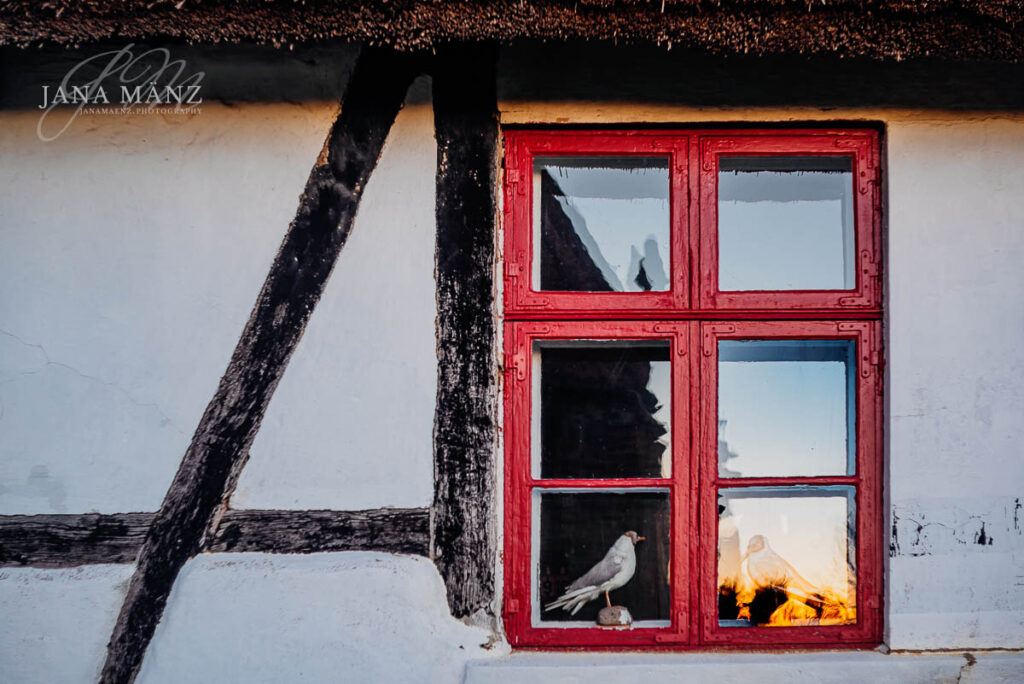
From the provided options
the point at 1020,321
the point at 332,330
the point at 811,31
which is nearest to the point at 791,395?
the point at 1020,321

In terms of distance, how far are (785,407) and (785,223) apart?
592 millimetres

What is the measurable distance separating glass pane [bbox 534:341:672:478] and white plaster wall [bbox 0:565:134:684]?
4.30ft

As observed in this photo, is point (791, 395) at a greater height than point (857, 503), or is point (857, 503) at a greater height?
point (791, 395)

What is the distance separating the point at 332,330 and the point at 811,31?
1556 mm

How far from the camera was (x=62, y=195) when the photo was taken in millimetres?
2078

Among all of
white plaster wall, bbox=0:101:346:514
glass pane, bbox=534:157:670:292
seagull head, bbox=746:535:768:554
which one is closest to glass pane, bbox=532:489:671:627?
seagull head, bbox=746:535:768:554

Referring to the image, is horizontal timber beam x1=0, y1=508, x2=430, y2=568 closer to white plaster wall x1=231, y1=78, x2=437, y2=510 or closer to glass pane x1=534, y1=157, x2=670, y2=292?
white plaster wall x1=231, y1=78, x2=437, y2=510

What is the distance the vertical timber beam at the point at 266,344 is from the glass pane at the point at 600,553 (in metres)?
0.91

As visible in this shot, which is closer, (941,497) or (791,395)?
(941,497)

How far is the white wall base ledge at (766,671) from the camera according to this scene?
196cm

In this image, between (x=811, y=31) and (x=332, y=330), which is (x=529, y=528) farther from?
(x=811, y=31)

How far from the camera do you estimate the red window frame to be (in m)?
2.09

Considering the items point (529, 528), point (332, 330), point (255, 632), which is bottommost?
point (255, 632)
